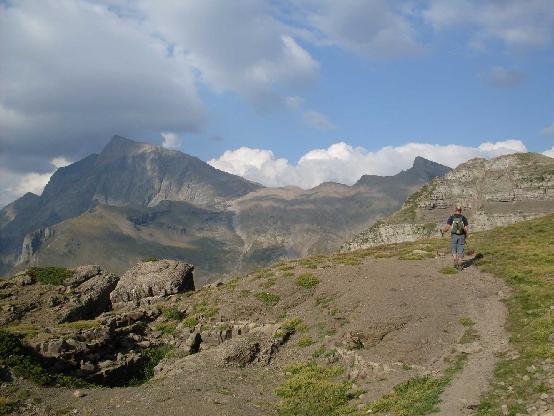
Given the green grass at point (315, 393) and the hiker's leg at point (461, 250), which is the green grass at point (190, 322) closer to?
the green grass at point (315, 393)

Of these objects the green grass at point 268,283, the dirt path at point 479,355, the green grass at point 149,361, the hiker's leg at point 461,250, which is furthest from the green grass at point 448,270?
the green grass at point 149,361

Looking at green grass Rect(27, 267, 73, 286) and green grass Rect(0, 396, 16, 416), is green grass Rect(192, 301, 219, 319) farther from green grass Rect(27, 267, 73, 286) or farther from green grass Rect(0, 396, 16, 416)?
green grass Rect(27, 267, 73, 286)

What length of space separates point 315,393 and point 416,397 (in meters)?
6.23

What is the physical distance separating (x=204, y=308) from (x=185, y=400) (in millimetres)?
17153

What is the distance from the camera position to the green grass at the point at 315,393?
23.9m

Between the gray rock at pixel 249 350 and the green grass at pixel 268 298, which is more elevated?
the green grass at pixel 268 298

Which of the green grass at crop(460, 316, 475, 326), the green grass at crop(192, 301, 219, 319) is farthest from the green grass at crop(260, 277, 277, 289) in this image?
the green grass at crop(460, 316, 475, 326)

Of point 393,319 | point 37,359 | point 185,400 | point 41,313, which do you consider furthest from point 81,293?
point 393,319

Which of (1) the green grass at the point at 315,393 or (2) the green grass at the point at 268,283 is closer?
(1) the green grass at the point at 315,393

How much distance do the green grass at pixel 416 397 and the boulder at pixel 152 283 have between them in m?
33.0

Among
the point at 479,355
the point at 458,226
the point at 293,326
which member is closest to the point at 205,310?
the point at 293,326

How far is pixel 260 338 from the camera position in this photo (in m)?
34.6

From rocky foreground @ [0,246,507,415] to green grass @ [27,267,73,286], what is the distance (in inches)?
45.1

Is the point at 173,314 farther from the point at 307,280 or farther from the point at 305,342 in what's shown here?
the point at 305,342
